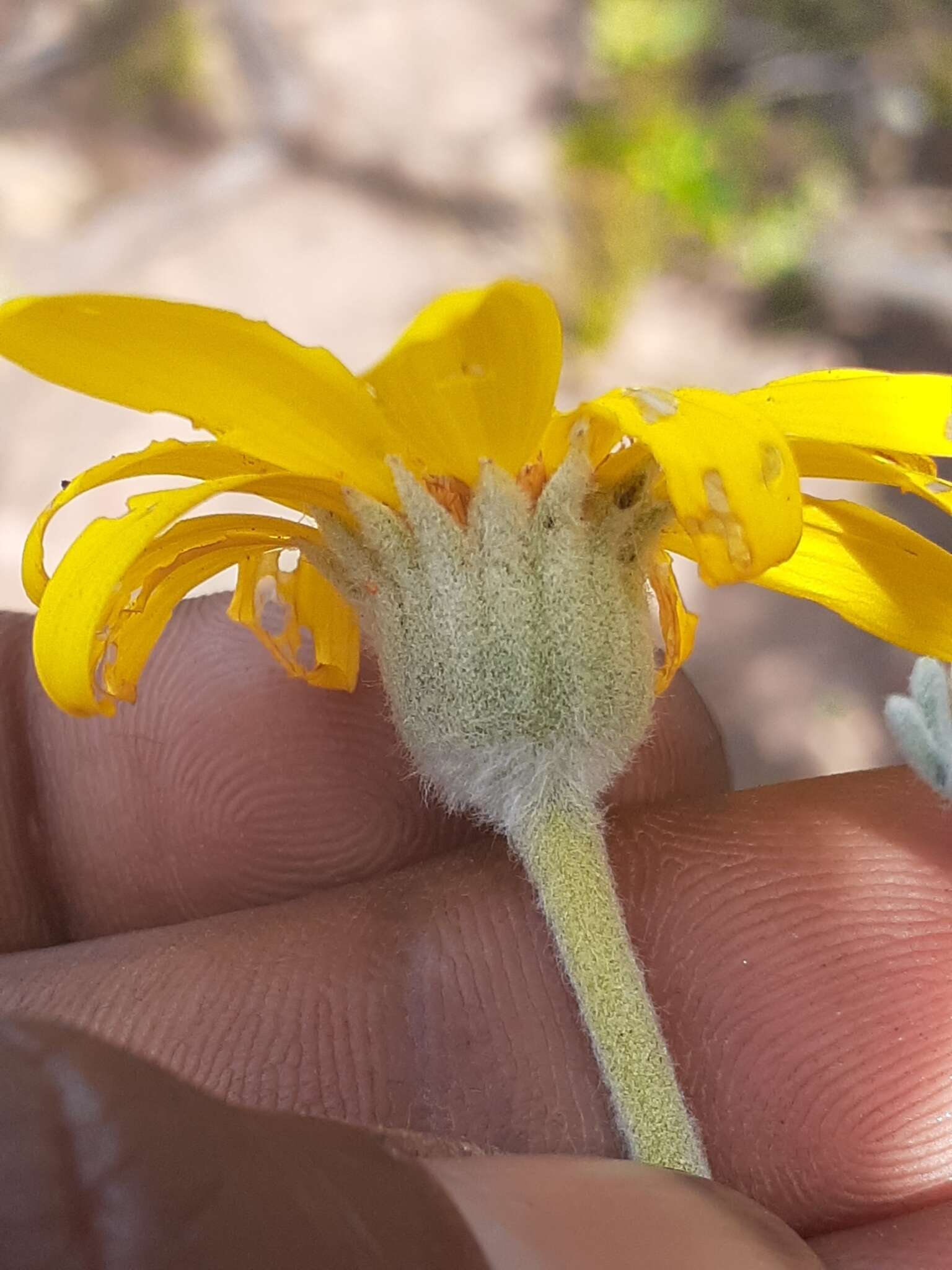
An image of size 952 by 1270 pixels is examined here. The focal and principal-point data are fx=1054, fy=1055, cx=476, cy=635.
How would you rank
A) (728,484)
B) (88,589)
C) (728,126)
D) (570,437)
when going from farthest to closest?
(728,126) → (570,437) → (88,589) → (728,484)

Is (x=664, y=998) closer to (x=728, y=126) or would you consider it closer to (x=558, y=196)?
(x=558, y=196)

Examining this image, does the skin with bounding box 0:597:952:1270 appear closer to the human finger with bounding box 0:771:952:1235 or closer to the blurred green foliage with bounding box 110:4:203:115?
the human finger with bounding box 0:771:952:1235

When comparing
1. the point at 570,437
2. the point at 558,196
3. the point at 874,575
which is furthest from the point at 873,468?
the point at 558,196

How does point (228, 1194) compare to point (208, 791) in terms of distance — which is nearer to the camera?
point (228, 1194)

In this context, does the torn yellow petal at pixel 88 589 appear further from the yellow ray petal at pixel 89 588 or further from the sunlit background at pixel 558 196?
the sunlit background at pixel 558 196

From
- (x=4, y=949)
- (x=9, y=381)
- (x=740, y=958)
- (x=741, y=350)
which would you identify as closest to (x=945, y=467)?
(x=741, y=350)

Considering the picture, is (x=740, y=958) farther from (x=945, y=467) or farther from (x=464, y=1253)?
(x=945, y=467)
